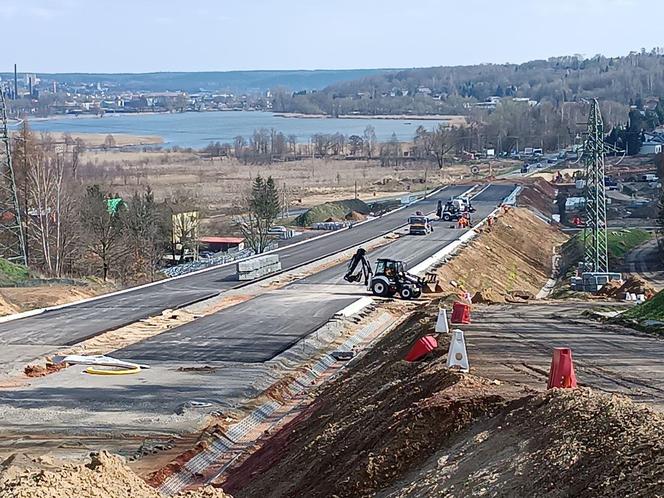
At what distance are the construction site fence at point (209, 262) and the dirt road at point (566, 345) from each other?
25.6 metres

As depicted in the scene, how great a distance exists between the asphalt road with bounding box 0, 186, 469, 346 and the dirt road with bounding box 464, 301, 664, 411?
12399mm

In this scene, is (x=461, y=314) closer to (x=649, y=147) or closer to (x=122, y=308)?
(x=122, y=308)

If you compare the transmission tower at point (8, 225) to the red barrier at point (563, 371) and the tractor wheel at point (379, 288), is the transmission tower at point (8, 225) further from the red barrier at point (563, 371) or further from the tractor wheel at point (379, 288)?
the red barrier at point (563, 371)

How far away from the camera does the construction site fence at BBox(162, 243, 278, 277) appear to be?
171ft

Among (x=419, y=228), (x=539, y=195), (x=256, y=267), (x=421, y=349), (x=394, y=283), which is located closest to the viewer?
(x=421, y=349)

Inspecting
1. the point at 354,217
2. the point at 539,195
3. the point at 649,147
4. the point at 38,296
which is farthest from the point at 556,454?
the point at 649,147

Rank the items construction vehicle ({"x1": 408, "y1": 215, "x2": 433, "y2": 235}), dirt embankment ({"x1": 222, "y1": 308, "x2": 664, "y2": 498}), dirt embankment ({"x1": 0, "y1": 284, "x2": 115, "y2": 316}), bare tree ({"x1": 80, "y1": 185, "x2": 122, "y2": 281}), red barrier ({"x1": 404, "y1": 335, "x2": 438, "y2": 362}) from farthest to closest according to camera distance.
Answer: construction vehicle ({"x1": 408, "y1": 215, "x2": 433, "y2": 235}) < bare tree ({"x1": 80, "y1": 185, "x2": 122, "y2": 281}) < dirt embankment ({"x1": 0, "y1": 284, "x2": 115, "y2": 316}) < red barrier ({"x1": 404, "y1": 335, "x2": 438, "y2": 362}) < dirt embankment ({"x1": 222, "y1": 308, "x2": 664, "y2": 498})

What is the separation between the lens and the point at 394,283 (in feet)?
122

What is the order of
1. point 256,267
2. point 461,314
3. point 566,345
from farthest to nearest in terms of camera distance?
point 256,267 → point 461,314 → point 566,345

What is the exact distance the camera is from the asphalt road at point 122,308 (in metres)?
30.8

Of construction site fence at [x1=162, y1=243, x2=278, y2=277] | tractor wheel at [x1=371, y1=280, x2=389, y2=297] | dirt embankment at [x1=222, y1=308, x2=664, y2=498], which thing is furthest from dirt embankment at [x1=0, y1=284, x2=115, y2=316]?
dirt embankment at [x1=222, y1=308, x2=664, y2=498]

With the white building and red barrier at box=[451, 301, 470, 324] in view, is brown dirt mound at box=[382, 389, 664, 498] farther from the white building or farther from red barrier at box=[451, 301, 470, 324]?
the white building

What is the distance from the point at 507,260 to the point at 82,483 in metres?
46.2

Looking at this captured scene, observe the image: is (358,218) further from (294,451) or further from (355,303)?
(294,451)
